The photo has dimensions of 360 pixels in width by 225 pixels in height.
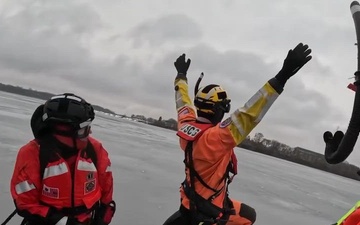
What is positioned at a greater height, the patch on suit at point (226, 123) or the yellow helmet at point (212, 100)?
the yellow helmet at point (212, 100)

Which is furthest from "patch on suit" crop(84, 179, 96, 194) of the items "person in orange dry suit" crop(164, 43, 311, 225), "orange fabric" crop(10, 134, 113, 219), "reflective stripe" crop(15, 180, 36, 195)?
"person in orange dry suit" crop(164, 43, 311, 225)

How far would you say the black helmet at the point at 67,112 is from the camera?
198 centimetres

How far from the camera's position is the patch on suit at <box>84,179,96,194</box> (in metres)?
2.06

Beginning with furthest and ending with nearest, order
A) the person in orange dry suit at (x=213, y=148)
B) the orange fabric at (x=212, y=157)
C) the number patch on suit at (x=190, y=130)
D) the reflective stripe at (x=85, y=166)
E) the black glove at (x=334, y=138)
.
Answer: the number patch on suit at (x=190, y=130) < the orange fabric at (x=212, y=157) < the person in orange dry suit at (x=213, y=148) < the reflective stripe at (x=85, y=166) < the black glove at (x=334, y=138)

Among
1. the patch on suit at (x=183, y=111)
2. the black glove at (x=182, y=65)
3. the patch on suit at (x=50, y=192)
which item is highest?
the black glove at (x=182, y=65)

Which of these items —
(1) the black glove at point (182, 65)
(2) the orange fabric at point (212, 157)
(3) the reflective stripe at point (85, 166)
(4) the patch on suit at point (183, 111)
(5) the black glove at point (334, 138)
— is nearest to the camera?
(5) the black glove at point (334, 138)

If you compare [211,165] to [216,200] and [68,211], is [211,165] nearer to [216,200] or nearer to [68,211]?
[216,200]

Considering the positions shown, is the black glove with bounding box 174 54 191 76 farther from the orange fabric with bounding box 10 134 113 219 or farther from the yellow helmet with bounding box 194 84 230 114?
the orange fabric with bounding box 10 134 113 219

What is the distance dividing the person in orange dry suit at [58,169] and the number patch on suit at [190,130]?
2.25ft

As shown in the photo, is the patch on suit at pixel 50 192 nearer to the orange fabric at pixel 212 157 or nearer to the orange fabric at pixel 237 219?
the orange fabric at pixel 212 157

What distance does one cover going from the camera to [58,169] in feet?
6.47

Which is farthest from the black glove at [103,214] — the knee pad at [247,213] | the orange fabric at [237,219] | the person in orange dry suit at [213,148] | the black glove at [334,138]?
the black glove at [334,138]

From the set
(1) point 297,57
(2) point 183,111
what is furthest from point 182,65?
(1) point 297,57

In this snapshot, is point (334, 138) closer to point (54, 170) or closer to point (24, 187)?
point (54, 170)
